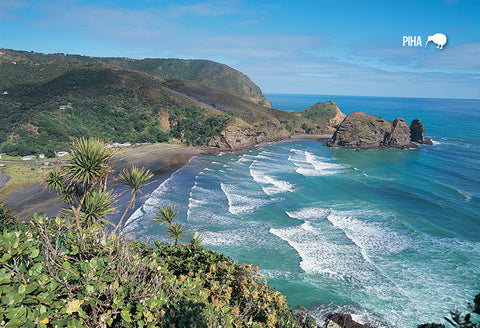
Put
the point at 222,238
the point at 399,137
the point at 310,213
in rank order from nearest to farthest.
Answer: the point at 222,238
the point at 310,213
the point at 399,137

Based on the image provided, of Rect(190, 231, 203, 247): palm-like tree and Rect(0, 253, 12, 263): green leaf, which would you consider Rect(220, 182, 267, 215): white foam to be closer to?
Rect(190, 231, 203, 247): palm-like tree

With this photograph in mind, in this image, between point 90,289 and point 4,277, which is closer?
point 4,277

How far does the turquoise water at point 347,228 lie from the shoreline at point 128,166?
2.75 metres

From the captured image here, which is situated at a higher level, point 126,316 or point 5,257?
point 5,257

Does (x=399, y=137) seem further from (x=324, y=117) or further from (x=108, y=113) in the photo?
(x=108, y=113)

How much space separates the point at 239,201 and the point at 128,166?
2490cm

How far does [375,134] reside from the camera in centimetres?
8312

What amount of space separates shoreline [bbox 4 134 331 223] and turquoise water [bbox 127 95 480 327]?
9.02ft

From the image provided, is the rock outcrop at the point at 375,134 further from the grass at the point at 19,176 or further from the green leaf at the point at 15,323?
the green leaf at the point at 15,323

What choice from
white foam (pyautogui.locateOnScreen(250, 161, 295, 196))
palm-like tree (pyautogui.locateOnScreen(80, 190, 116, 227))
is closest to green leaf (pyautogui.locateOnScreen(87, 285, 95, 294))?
palm-like tree (pyautogui.locateOnScreen(80, 190, 116, 227))

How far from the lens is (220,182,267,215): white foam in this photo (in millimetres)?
34938

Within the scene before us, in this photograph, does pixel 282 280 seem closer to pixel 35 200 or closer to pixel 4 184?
pixel 35 200

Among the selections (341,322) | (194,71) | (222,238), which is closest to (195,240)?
(341,322)

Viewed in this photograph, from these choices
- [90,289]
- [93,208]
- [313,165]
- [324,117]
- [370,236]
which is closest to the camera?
[90,289]
